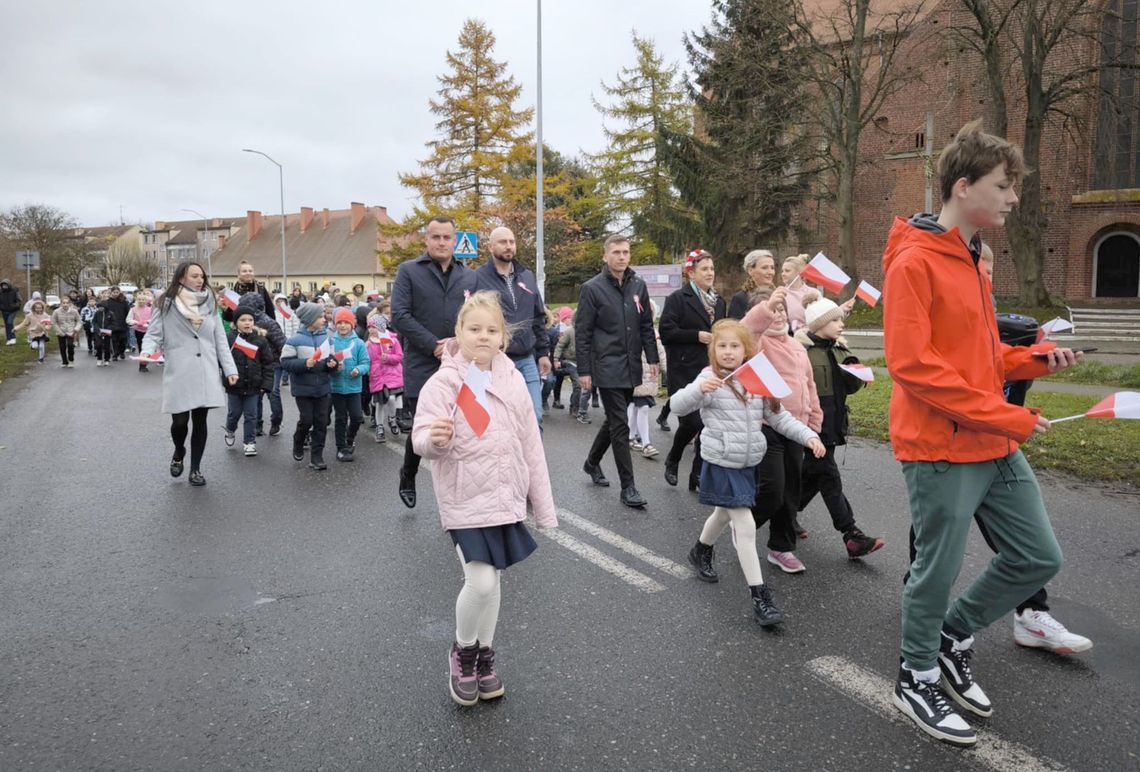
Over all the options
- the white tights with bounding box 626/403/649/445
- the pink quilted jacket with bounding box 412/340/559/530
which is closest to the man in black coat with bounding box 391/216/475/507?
the pink quilted jacket with bounding box 412/340/559/530

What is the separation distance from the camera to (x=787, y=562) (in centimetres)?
475

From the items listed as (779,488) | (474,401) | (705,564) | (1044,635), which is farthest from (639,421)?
(474,401)

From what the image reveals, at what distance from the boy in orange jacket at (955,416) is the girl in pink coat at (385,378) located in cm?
725

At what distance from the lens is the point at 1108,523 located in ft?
18.4

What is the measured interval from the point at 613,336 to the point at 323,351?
316 cm

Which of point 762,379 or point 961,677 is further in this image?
point 762,379

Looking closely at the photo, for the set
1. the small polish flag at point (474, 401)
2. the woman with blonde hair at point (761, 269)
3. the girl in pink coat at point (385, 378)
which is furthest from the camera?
the girl in pink coat at point (385, 378)

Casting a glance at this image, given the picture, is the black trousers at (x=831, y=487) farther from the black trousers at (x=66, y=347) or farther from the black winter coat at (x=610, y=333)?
the black trousers at (x=66, y=347)

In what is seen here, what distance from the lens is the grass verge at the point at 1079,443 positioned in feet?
23.1

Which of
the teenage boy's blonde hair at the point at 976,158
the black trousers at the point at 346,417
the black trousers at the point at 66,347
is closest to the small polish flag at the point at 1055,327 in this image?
the teenage boy's blonde hair at the point at 976,158

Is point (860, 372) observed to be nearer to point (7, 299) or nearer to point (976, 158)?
point (976, 158)

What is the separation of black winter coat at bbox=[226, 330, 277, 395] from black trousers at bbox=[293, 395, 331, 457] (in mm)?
1091

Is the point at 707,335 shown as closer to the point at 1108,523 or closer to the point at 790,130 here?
the point at 1108,523

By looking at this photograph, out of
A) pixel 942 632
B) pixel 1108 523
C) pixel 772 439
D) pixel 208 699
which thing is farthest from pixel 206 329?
pixel 1108 523
